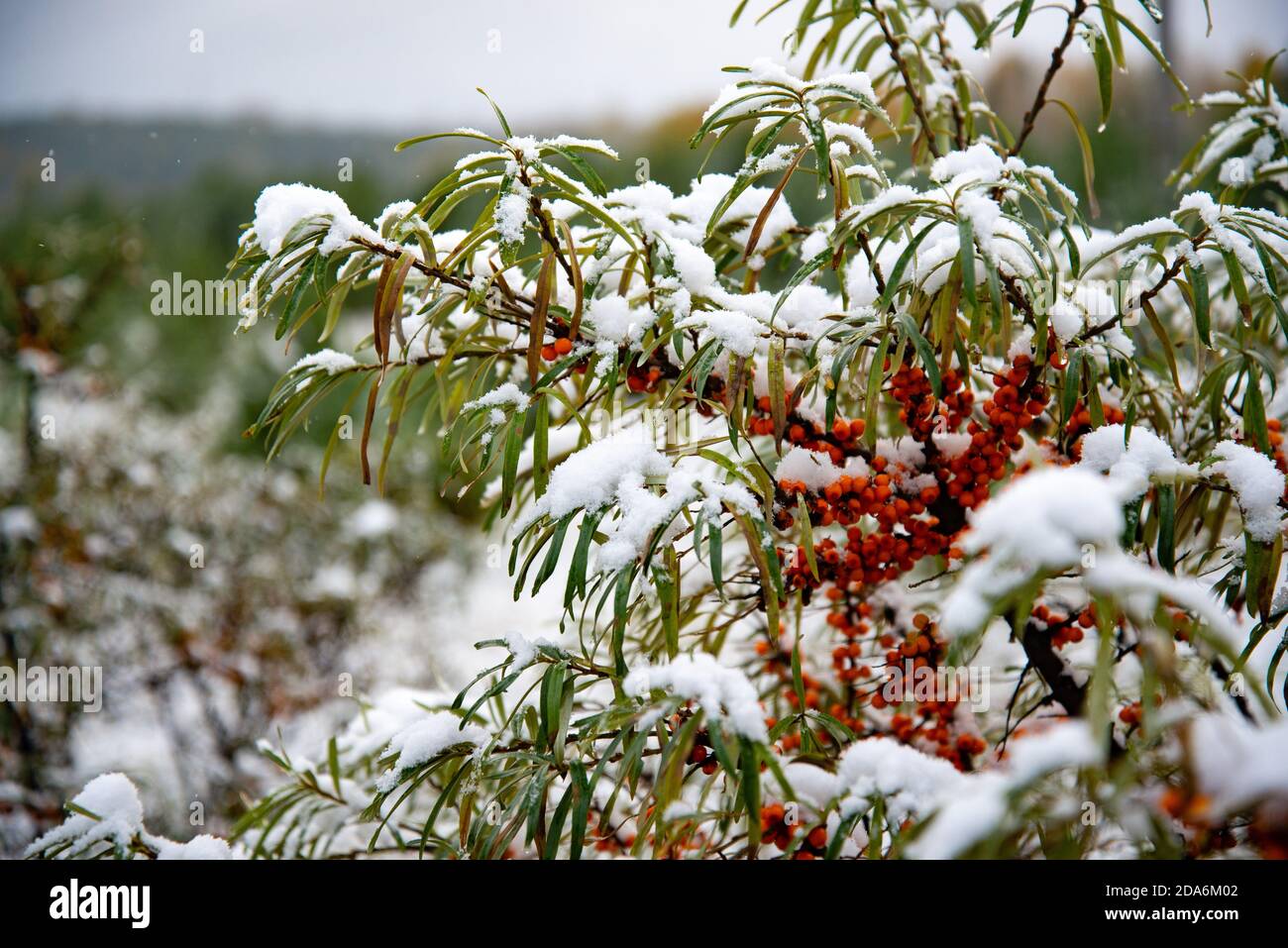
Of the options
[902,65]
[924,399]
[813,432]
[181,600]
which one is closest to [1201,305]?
[924,399]

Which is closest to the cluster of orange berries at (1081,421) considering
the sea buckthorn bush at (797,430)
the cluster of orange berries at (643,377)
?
the sea buckthorn bush at (797,430)

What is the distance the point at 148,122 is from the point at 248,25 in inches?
41.4

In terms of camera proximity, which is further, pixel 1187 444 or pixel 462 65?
pixel 462 65

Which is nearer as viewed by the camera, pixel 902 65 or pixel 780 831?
pixel 780 831

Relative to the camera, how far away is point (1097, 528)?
1.56 ft

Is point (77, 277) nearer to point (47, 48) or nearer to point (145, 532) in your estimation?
point (47, 48)
